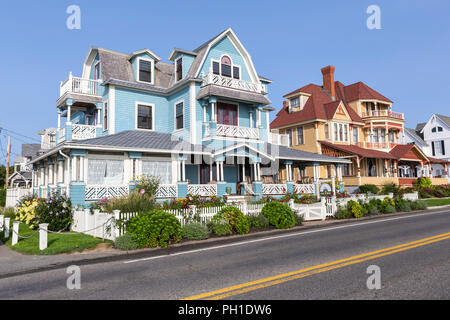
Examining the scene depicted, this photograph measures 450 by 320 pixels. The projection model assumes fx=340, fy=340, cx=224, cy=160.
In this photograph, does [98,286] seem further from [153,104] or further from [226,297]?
[153,104]

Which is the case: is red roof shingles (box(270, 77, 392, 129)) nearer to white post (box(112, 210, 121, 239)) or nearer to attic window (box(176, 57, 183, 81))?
attic window (box(176, 57, 183, 81))

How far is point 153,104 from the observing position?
2320 cm

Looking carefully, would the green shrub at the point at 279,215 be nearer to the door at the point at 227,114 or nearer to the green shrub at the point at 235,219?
the green shrub at the point at 235,219

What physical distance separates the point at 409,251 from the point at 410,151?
34808 mm

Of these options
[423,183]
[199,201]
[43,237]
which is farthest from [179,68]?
[423,183]

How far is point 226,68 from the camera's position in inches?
952

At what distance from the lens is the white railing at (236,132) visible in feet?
71.5

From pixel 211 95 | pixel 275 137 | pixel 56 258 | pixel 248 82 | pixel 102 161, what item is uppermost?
pixel 248 82

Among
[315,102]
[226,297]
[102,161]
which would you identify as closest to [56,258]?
[226,297]

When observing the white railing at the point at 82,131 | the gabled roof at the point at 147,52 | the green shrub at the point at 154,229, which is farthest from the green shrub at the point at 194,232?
the gabled roof at the point at 147,52

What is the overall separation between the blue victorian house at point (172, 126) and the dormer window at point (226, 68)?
70 millimetres

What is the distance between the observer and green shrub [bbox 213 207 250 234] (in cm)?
1348

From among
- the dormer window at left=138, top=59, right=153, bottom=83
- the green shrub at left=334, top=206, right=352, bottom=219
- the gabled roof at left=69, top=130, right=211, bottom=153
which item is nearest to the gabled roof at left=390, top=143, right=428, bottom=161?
the green shrub at left=334, top=206, right=352, bottom=219

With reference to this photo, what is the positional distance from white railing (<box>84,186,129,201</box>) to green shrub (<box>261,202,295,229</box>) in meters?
7.02
